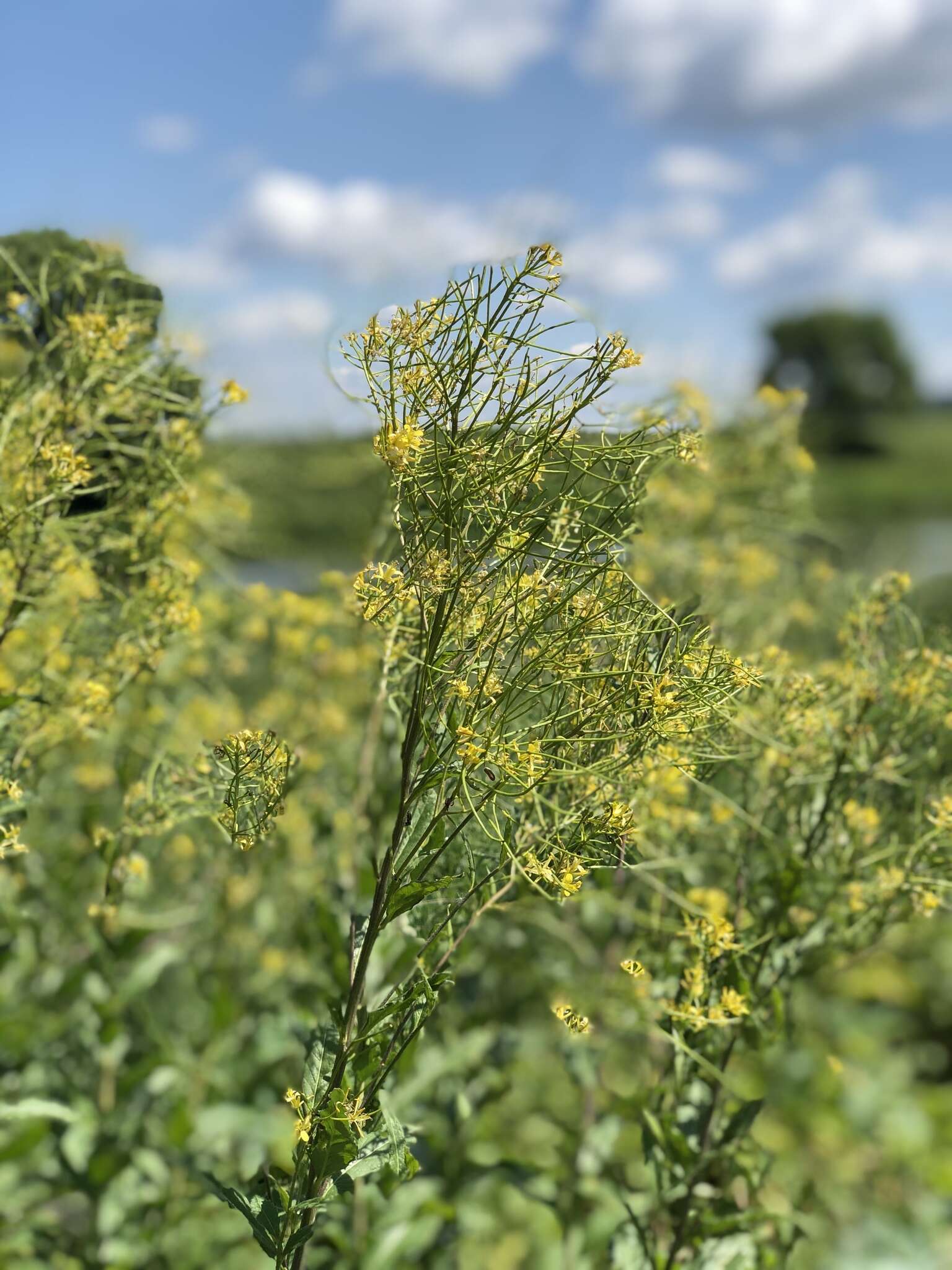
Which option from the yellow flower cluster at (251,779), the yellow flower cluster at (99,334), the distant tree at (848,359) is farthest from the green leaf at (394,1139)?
the distant tree at (848,359)

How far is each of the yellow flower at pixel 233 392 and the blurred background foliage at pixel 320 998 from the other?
40 cm

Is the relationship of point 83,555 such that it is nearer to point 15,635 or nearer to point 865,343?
point 15,635

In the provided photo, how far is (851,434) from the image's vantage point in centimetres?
2661

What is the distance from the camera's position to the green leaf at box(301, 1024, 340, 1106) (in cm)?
112

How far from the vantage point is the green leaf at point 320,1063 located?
1119 mm

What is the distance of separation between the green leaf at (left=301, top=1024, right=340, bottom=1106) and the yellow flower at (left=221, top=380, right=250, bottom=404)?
1017mm

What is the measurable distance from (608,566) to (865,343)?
139ft

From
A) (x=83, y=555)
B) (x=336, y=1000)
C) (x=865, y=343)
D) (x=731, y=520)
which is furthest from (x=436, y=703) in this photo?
(x=865, y=343)

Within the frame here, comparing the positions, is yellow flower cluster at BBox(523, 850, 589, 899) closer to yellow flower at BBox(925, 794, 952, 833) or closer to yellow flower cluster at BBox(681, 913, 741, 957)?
yellow flower cluster at BBox(681, 913, 741, 957)

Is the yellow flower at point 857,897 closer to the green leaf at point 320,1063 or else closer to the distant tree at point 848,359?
the green leaf at point 320,1063

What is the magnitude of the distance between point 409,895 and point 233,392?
0.98m

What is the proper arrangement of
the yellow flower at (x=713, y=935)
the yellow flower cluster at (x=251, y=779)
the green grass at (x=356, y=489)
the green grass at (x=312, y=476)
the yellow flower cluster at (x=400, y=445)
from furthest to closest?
the green grass at (x=356, y=489) < the green grass at (x=312, y=476) < the yellow flower at (x=713, y=935) < the yellow flower cluster at (x=251, y=779) < the yellow flower cluster at (x=400, y=445)

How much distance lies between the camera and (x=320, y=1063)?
1154 millimetres

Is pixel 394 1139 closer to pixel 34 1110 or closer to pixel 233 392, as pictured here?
pixel 34 1110
